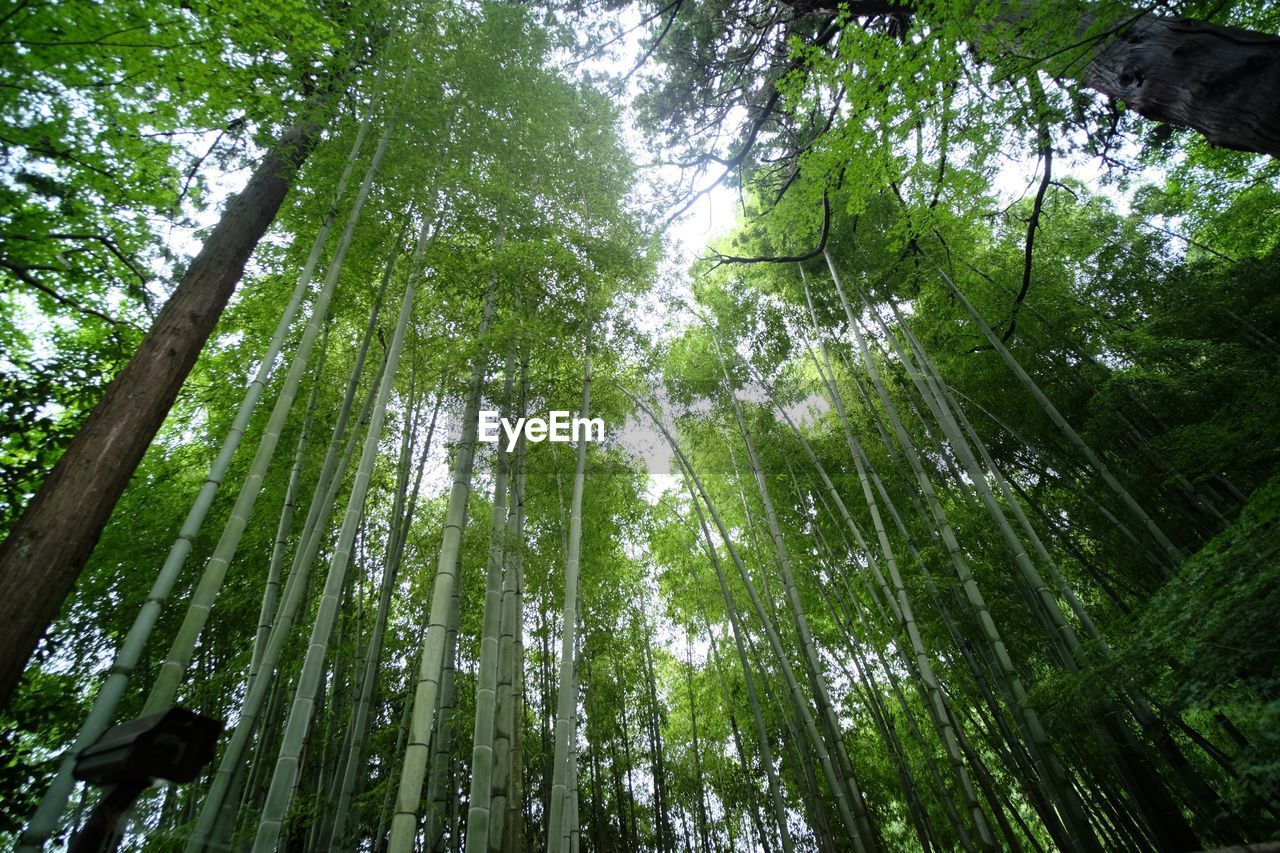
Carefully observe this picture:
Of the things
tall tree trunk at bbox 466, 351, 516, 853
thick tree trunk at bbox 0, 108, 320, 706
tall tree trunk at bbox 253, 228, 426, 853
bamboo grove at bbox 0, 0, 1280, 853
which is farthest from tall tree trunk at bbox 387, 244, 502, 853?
thick tree trunk at bbox 0, 108, 320, 706

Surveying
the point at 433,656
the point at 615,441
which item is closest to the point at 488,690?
the point at 433,656

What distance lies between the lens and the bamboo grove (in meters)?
2.30

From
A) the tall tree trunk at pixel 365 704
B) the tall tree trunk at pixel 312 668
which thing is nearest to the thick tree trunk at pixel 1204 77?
the tall tree trunk at pixel 312 668

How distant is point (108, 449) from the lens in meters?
2.13

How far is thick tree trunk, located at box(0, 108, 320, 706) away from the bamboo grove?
50 mm

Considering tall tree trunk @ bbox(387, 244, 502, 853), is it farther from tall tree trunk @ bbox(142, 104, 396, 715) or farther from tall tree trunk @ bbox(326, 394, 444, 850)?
tall tree trunk @ bbox(326, 394, 444, 850)

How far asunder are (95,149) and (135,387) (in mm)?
1295

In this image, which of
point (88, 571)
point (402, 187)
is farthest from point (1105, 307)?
point (88, 571)

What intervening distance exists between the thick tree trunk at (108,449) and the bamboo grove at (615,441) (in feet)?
0.17

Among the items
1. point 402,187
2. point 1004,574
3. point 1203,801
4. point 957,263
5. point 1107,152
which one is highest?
point 957,263

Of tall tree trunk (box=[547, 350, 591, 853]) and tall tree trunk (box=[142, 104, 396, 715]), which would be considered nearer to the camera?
tall tree trunk (box=[142, 104, 396, 715])

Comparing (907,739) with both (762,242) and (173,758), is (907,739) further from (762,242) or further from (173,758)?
(173,758)

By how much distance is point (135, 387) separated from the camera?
2.29 m

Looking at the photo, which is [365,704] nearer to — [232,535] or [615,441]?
[232,535]
